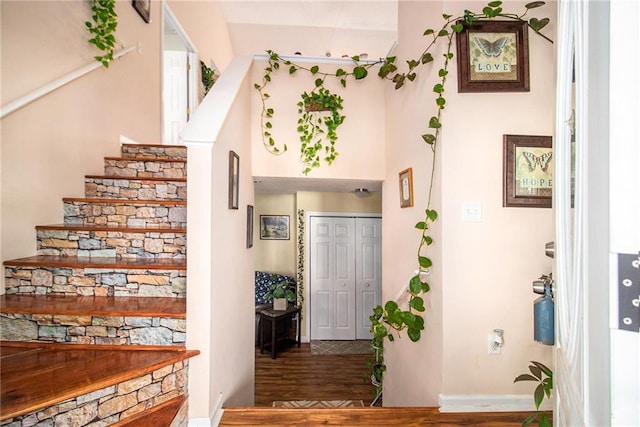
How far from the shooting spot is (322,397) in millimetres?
3297

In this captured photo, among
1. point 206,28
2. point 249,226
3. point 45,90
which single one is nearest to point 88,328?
point 249,226

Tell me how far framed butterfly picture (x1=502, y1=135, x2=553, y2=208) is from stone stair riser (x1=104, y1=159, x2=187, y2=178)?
7.64ft

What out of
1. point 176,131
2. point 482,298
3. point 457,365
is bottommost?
point 457,365

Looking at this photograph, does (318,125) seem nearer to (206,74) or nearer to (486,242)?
(486,242)

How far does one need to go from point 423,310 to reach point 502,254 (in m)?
A: 0.56

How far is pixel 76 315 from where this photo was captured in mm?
1271

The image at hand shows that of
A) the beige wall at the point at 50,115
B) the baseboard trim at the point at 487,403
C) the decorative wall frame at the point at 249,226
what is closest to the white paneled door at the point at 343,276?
the decorative wall frame at the point at 249,226

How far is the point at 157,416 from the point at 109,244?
106 centimetres

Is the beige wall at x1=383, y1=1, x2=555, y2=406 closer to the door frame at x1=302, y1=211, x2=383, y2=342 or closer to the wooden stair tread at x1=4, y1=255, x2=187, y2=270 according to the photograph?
the wooden stair tread at x1=4, y1=255, x2=187, y2=270

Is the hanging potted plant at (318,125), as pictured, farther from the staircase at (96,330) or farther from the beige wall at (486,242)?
the staircase at (96,330)

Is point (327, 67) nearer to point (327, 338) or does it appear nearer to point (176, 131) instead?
point (176, 131)

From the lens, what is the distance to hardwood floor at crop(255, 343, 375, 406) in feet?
10.9

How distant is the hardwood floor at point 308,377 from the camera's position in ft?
10.9

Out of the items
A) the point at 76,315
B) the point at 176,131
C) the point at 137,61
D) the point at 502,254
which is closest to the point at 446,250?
the point at 502,254
